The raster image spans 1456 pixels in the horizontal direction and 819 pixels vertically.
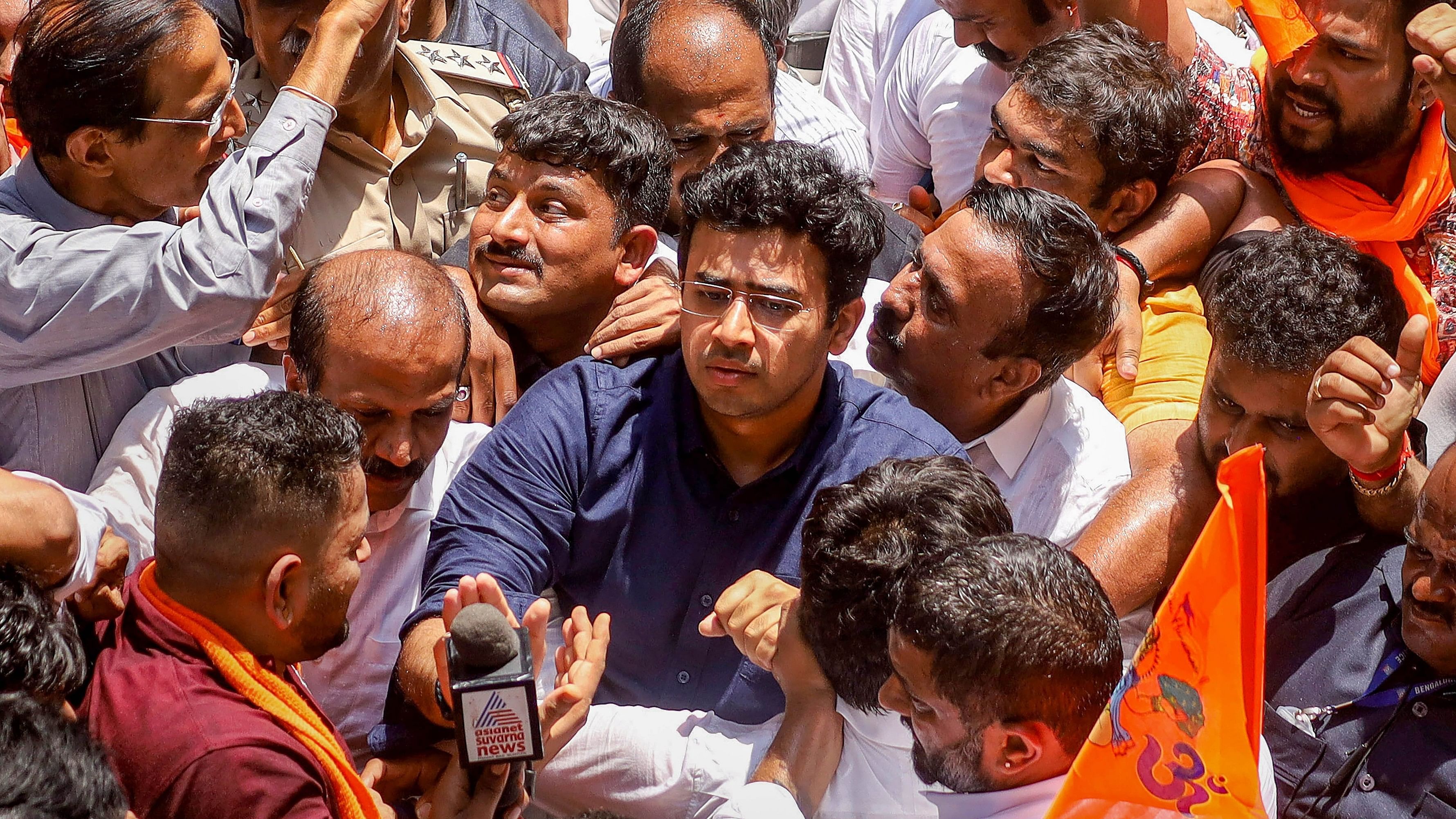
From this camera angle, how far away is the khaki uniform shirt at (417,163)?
3.89 meters

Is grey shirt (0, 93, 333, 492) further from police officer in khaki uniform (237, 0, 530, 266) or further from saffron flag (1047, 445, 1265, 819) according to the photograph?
saffron flag (1047, 445, 1265, 819)

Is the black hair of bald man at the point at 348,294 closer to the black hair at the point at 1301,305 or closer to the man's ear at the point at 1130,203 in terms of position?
the black hair at the point at 1301,305

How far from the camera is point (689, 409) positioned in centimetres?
312

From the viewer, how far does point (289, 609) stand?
7.76 ft

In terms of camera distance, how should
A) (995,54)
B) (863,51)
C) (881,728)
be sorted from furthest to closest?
(863,51) < (995,54) < (881,728)

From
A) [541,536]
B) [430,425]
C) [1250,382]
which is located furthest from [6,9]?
[1250,382]

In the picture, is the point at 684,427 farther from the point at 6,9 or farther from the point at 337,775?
the point at 6,9

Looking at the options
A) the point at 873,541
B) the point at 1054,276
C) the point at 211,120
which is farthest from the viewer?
the point at 1054,276

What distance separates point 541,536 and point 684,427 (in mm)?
394

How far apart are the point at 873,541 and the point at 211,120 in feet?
5.46

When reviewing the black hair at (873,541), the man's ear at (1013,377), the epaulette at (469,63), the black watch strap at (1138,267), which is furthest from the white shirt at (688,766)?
the epaulette at (469,63)

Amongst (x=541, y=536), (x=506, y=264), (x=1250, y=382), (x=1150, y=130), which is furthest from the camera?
(x=1150, y=130)

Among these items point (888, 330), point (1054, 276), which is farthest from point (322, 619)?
point (1054, 276)

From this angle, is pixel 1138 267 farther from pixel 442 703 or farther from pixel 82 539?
pixel 82 539
